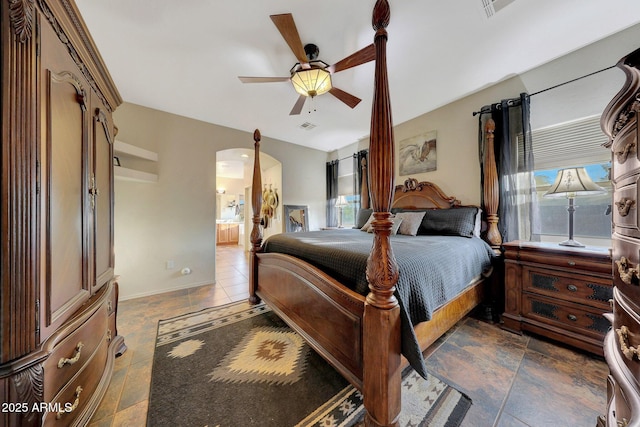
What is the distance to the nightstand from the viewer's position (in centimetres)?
162

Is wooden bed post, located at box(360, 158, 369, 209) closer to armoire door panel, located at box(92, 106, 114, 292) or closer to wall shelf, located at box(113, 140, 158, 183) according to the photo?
wall shelf, located at box(113, 140, 158, 183)

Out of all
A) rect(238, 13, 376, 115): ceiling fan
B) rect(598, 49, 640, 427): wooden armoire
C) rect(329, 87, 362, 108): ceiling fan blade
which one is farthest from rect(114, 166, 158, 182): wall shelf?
rect(598, 49, 640, 427): wooden armoire

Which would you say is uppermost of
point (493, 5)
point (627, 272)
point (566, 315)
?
point (493, 5)

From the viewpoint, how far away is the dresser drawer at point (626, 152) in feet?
2.04

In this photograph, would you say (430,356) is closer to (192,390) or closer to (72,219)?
(192,390)

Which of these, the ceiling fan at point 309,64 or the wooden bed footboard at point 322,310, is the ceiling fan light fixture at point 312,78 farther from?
the wooden bed footboard at point 322,310

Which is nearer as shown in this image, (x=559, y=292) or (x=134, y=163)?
(x=559, y=292)

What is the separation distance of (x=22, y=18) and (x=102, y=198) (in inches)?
38.4

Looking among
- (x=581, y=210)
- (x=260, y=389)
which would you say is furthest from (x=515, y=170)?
(x=260, y=389)

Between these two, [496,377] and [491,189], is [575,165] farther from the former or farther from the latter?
[496,377]

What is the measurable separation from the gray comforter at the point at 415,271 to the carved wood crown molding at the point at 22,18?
162cm

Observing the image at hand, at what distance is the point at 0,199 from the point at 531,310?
128 inches

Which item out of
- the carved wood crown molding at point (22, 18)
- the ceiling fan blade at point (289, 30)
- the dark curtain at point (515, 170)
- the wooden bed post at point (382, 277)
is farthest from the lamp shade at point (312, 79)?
the dark curtain at point (515, 170)

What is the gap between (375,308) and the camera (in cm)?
108
